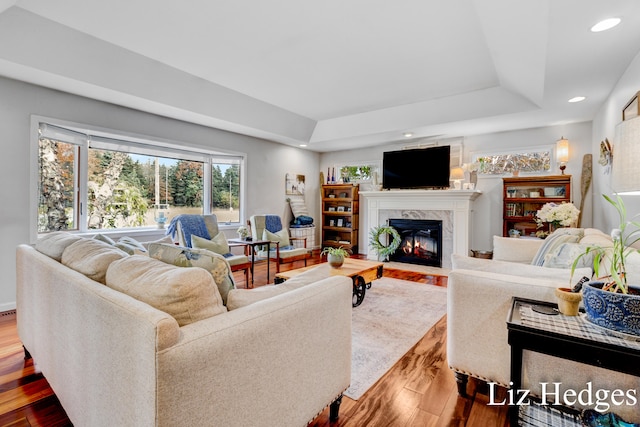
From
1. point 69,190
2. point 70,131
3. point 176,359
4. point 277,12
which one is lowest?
point 176,359

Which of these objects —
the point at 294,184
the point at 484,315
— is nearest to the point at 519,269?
the point at 484,315

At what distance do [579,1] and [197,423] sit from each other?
272 centimetres

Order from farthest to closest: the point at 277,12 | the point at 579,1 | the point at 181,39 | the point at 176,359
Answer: the point at 181,39
the point at 277,12
the point at 579,1
the point at 176,359

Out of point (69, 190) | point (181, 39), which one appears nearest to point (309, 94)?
point (181, 39)

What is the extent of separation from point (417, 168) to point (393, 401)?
449 centimetres

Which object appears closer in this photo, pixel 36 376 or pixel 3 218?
pixel 36 376

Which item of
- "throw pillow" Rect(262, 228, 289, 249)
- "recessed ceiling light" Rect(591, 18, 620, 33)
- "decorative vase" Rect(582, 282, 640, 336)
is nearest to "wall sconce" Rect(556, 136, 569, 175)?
"recessed ceiling light" Rect(591, 18, 620, 33)

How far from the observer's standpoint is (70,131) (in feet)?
12.0

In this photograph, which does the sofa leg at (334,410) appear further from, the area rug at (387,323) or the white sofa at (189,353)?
the area rug at (387,323)

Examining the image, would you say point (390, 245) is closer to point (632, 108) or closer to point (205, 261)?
point (632, 108)

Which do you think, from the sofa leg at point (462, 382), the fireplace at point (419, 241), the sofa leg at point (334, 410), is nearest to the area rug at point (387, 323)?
the sofa leg at point (334, 410)

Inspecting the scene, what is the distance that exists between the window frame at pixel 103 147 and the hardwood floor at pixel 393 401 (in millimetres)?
1854

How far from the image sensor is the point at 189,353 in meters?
0.88

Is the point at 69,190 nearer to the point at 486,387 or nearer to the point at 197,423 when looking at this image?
the point at 197,423
